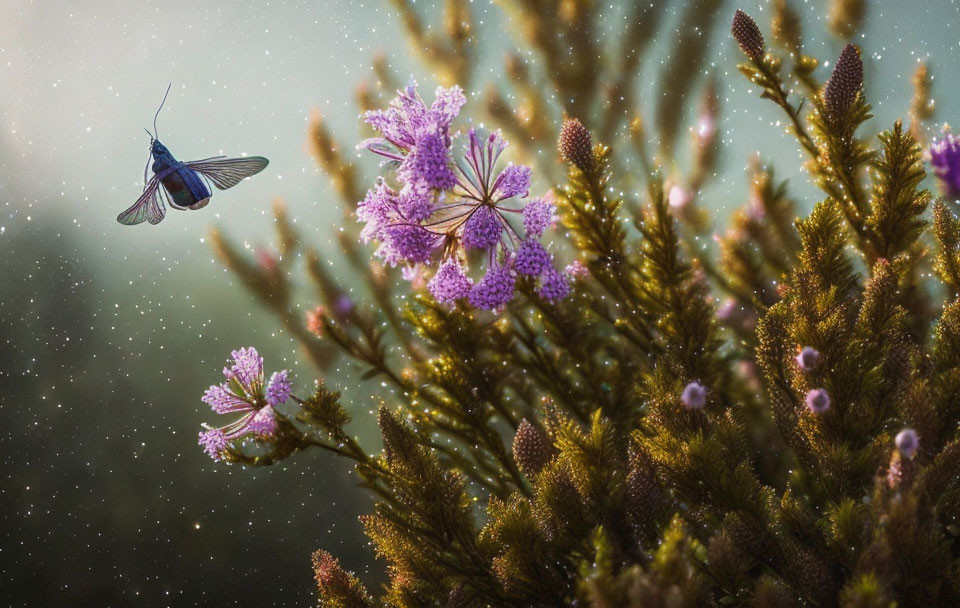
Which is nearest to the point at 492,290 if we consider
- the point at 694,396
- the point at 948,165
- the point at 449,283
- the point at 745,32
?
the point at 449,283

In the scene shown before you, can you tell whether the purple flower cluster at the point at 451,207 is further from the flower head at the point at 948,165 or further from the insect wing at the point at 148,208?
the flower head at the point at 948,165

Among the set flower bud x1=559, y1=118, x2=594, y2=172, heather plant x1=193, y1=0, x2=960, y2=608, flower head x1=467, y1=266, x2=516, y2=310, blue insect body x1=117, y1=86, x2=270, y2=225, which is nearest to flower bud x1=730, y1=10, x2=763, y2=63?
heather plant x1=193, y1=0, x2=960, y2=608

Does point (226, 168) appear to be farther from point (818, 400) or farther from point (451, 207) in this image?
point (818, 400)

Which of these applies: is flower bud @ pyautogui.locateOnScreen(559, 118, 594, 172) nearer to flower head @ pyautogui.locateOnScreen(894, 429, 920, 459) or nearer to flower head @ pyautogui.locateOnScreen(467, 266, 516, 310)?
flower head @ pyautogui.locateOnScreen(467, 266, 516, 310)

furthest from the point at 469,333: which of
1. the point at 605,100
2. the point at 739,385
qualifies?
the point at 605,100

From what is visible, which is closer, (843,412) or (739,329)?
(843,412)

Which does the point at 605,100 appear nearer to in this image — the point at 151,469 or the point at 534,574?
the point at 534,574
